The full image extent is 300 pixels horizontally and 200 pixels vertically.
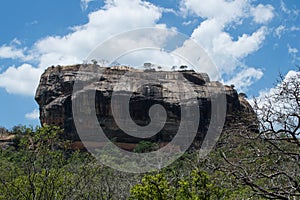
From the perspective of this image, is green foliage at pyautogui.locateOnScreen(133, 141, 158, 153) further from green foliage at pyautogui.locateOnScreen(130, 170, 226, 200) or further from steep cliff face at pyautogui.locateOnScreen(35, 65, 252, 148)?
green foliage at pyautogui.locateOnScreen(130, 170, 226, 200)

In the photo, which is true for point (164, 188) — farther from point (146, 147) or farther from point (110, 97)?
point (110, 97)

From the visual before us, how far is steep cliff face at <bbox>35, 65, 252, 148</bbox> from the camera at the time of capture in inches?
1570

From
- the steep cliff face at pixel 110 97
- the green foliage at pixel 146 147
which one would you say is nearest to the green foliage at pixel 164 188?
the green foliage at pixel 146 147

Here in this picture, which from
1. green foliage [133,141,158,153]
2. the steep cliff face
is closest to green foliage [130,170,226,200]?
green foliage [133,141,158,153]

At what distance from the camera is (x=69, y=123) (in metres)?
39.8

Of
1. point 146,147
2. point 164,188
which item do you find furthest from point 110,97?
point 164,188

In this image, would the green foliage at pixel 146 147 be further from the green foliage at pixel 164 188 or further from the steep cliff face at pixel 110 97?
the green foliage at pixel 164 188

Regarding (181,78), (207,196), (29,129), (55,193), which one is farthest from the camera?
(181,78)

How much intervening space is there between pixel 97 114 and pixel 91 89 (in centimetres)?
258

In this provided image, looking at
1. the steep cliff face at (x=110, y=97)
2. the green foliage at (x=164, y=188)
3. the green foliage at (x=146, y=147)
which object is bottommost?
the green foliage at (x=164, y=188)

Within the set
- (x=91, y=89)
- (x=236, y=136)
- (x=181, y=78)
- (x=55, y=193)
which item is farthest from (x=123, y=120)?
(x=236, y=136)

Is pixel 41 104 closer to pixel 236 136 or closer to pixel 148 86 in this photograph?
pixel 148 86

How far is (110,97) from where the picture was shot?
132 ft

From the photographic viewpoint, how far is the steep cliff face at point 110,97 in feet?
131
